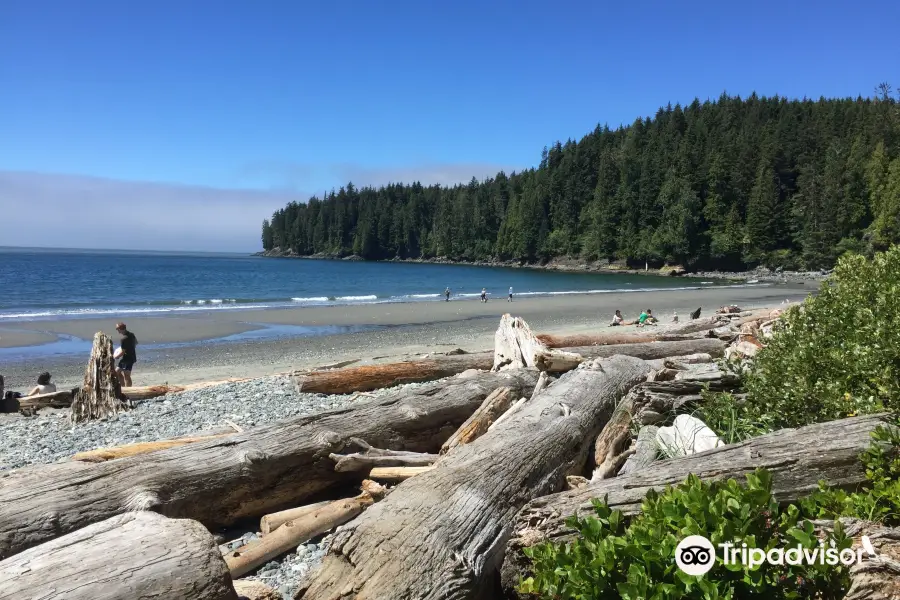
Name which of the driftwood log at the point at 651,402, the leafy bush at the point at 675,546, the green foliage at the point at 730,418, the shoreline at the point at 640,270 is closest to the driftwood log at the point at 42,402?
the driftwood log at the point at 651,402

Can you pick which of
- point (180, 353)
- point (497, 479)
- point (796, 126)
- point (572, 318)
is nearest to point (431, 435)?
point (497, 479)

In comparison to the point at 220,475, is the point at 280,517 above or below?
below

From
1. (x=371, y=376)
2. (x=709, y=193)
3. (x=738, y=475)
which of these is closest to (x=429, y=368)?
(x=371, y=376)

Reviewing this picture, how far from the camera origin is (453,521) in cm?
385

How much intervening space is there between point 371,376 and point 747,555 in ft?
28.5

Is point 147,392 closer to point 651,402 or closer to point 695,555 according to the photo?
point 651,402

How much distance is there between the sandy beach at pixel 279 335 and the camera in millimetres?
18031

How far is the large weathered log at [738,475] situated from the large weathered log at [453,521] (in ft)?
1.01

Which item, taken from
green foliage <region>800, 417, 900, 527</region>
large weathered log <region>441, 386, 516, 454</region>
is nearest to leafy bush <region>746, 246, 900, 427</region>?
green foliage <region>800, 417, 900, 527</region>

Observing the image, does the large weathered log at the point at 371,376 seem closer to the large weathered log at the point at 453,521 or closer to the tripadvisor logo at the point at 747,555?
the large weathered log at the point at 453,521

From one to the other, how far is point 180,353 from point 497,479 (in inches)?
779

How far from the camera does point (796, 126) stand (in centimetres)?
10650

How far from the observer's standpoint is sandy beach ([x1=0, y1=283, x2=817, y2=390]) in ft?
59.2

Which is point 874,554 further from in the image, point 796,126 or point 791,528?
point 796,126
